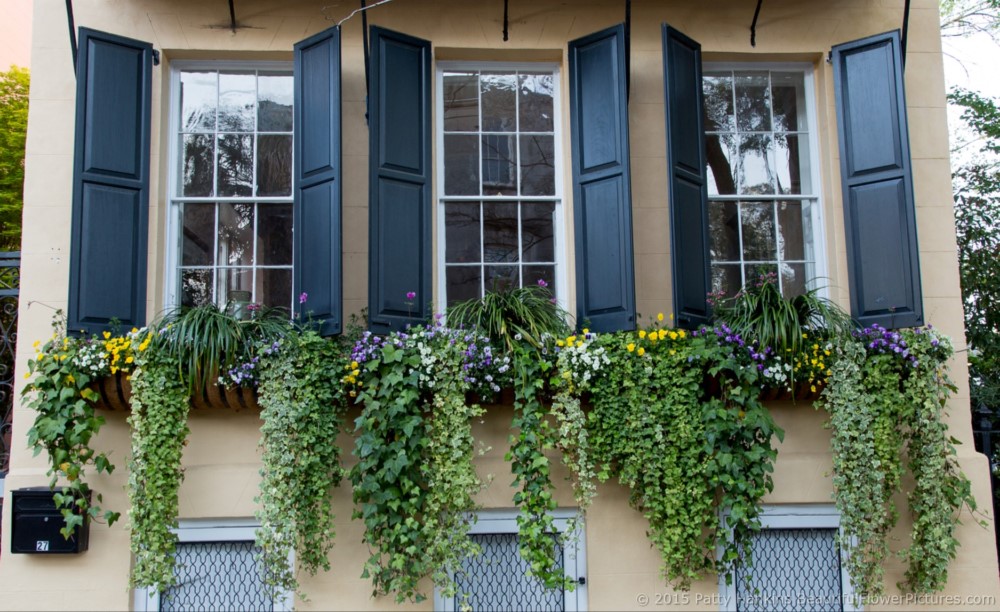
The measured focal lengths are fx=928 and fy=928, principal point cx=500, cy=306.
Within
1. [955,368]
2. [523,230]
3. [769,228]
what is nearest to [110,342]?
[523,230]

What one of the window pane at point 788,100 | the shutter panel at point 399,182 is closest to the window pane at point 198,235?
the shutter panel at point 399,182

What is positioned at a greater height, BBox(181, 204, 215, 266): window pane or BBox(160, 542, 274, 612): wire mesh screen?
BBox(181, 204, 215, 266): window pane

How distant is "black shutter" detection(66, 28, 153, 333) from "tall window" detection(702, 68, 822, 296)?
3.86m

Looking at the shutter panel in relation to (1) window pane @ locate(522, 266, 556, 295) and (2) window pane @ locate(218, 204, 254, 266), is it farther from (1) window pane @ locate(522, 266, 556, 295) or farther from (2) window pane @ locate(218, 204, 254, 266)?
(2) window pane @ locate(218, 204, 254, 266)

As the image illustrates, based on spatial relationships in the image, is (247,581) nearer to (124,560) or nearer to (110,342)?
(124,560)

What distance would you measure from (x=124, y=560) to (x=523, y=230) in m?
3.32

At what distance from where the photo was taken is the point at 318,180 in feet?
19.4

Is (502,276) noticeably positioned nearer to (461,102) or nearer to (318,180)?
(461,102)

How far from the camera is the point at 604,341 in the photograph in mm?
5645

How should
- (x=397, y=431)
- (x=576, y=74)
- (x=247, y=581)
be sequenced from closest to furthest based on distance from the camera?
(x=397, y=431), (x=247, y=581), (x=576, y=74)

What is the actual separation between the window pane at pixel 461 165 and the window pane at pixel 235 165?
4.50 feet

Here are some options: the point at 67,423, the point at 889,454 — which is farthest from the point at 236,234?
the point at 889,454

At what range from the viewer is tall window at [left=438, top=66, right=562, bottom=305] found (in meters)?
6.42

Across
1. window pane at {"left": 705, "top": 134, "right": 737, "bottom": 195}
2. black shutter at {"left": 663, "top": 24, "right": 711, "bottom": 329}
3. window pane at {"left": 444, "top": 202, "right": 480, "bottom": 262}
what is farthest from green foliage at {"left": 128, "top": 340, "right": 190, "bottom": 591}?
window pane at {"left": 705, "top": 134, "right": 737, "bottom": 195}
